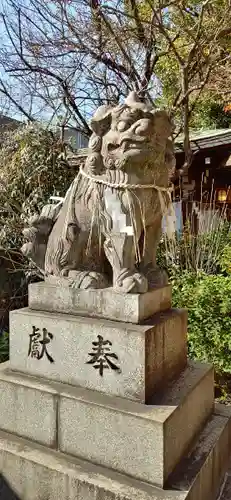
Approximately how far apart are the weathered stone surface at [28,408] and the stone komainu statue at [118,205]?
2.14ft

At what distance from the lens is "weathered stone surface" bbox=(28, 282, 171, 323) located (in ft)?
6.54

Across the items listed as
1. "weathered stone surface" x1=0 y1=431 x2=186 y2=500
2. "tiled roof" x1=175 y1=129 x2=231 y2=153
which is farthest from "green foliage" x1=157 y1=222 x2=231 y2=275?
"weathered stone surface" x1=0 y1=431 x2=186 y2=500

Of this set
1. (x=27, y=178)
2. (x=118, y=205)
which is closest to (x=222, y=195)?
(x=27, y=178)

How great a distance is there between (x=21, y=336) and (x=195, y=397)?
1.14m

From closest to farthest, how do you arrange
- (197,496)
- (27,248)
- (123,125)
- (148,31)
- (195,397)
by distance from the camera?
1. (197,496)
2. (123,125)
3. (195,397)
4. (27,248)
5. (148,31)

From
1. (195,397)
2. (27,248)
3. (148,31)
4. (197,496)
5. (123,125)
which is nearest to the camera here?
(197,496)

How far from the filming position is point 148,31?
6188 millimetres

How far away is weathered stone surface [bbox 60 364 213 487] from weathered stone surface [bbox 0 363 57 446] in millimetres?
86

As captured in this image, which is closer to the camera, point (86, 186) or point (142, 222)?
point (142, 222)

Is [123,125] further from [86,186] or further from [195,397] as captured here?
[195,397]

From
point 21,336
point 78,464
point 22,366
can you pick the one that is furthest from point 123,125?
point 78,464

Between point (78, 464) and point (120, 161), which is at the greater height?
point (120, 161)

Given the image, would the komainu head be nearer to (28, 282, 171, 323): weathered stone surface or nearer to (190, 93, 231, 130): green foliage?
(28, 282, 171, 323): weathered stone surface

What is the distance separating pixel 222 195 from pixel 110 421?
22.9 ft
